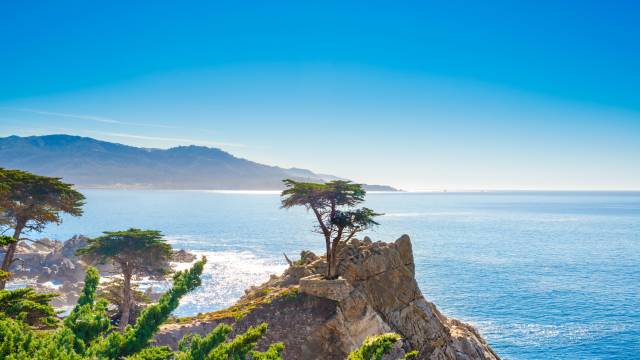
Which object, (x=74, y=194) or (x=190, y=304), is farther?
(x=190, y=304)

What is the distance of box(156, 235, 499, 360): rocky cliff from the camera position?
1212 inches

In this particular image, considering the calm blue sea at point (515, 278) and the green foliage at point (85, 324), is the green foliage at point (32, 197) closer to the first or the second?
the green foliage at point (85, 324)

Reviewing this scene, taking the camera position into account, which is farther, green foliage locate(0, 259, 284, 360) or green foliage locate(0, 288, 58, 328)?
green foliage locate(0, 288, 58, 328)

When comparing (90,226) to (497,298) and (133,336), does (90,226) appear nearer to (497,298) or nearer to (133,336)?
(497,298)

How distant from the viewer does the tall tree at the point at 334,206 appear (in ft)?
Answer: 113

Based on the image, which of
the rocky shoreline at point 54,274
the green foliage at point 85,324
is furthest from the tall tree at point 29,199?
the rocky shoreline at point 54,274

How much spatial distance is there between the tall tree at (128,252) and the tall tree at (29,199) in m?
3.91

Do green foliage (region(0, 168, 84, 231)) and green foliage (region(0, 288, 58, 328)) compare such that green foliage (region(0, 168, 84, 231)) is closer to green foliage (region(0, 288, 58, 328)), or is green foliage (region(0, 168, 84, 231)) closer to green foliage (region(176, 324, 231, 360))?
green foliage (region(0, 288, 58, 328))

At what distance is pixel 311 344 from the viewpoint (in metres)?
30.7

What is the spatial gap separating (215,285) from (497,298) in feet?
143

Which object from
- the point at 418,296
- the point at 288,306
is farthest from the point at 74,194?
the point at 418,296

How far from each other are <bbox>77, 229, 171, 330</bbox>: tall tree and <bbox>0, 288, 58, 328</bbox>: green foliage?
1499 cm

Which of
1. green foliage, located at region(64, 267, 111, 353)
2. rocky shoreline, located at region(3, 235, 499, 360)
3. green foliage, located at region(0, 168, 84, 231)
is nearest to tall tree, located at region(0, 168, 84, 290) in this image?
green foliage, located at region(0, 168, 84, 231)

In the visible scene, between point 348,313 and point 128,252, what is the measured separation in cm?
1901
